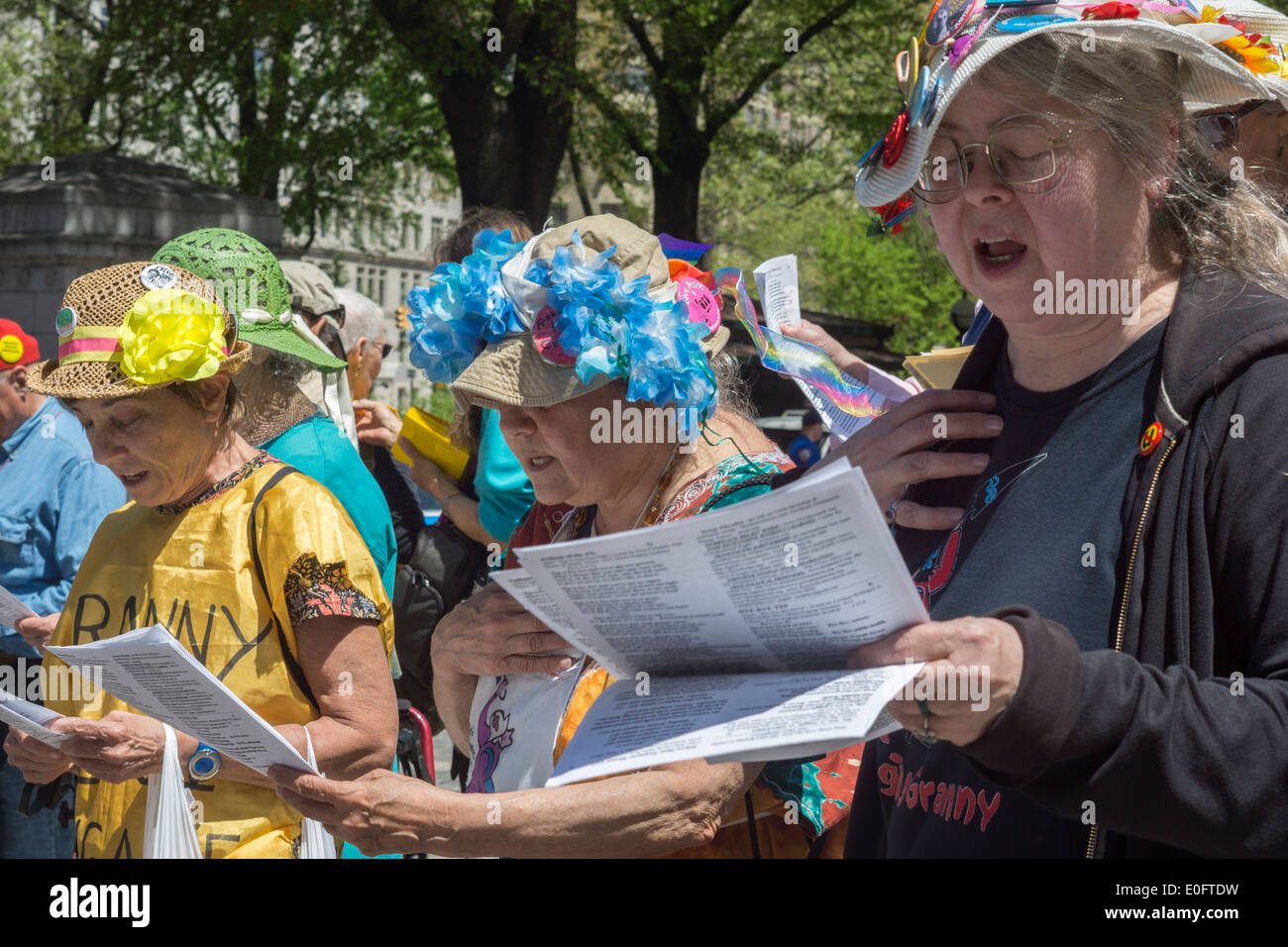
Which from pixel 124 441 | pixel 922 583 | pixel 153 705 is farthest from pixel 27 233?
pixel 922 583

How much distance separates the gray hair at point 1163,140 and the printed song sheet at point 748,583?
1.99ft

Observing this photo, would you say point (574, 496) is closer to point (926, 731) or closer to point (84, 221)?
point (926, 731)

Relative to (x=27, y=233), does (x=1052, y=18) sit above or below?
below

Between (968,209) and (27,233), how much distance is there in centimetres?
784

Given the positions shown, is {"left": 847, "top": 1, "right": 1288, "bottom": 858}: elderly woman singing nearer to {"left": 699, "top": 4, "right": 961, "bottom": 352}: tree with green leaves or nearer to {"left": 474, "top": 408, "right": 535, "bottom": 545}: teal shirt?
{"left": 699, "top": 4, "right": 961, "bottom": 352}: tree with green leaves

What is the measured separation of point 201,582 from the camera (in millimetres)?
2664

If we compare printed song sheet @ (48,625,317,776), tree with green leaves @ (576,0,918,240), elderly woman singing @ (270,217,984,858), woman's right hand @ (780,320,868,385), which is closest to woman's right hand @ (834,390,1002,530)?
elderly woman singing @ (270,217,984,858)

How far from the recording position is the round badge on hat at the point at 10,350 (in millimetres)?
4602

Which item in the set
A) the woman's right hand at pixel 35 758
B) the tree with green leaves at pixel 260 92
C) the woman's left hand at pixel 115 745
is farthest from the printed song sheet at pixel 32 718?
the tree with green leaves at pixel 260 92

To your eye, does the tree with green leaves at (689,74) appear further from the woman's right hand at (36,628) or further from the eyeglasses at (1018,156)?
the eyeglasses at (1018,156)

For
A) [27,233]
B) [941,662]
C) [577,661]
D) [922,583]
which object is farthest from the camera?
[27,233]

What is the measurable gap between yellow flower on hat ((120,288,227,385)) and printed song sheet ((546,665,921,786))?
1589 millimetres

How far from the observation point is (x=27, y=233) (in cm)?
814

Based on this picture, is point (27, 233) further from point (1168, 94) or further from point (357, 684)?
point (1168, 94)
